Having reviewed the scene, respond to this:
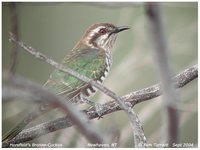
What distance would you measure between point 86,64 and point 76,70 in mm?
86

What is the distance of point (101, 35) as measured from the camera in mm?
1988

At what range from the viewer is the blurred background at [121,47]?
6.00ft

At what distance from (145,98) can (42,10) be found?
26.9 inches

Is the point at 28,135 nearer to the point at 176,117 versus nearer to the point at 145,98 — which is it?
the point at 145,98

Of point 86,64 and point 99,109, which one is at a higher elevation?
point 86,64

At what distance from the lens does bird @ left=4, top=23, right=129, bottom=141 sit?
1.72m

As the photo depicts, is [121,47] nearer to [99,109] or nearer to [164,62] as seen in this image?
[99,109]

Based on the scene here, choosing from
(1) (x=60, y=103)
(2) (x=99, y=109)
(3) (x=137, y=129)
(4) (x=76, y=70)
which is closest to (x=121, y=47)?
(4) (x=76, y=70)

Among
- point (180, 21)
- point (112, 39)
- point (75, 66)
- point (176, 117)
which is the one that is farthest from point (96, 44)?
point (176, 117)

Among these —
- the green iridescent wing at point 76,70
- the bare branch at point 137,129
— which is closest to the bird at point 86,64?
the green iridescent wing at point 76,70

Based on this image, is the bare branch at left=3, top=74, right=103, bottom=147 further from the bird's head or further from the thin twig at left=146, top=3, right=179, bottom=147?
the bird's head

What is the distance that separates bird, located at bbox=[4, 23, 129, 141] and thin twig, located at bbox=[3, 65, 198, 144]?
51mm

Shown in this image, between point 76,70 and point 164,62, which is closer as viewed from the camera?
point 164,62

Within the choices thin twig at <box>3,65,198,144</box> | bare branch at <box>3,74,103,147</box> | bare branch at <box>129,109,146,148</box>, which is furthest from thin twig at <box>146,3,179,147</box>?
thin twig at <box>3,65,198,144</box>
